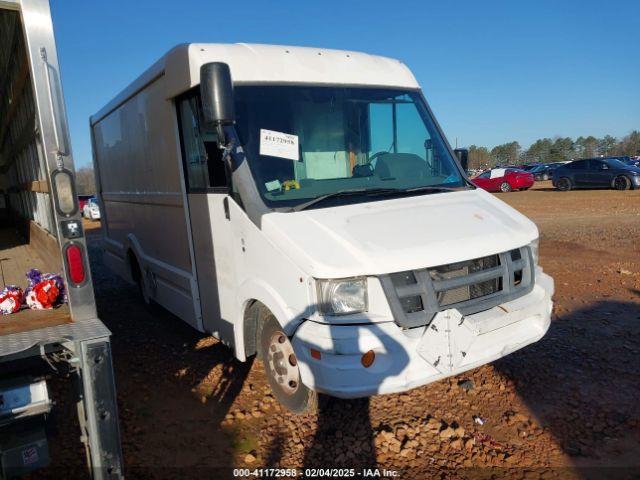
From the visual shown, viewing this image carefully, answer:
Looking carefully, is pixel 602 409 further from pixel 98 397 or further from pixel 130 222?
pixel 130 222

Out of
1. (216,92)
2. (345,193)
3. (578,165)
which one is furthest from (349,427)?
(578,165)

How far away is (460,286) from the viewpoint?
3.25m

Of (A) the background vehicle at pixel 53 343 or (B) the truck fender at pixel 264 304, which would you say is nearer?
(A) the background vehicle at pixel 53 343

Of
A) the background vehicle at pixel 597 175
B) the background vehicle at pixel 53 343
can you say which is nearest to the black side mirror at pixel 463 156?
the background vehicle at pixel 53 343

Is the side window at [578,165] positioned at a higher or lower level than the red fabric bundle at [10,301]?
higher

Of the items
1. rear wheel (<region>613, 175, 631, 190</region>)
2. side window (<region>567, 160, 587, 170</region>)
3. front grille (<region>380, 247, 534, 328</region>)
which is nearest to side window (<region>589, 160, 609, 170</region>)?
side window (<region>567, 160, 587, 170</region>)

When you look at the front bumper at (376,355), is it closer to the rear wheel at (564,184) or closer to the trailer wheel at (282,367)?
the trailer wheel at (282,367)

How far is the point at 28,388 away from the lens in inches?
93.6

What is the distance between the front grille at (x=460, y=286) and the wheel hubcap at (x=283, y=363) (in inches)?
35.3

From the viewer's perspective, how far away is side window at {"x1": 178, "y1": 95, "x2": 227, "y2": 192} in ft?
13.1

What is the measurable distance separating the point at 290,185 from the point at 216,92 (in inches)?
34.2

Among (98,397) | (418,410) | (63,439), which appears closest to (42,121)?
(98,397)

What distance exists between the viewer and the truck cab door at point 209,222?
3996mm

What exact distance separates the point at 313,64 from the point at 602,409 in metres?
3.62
